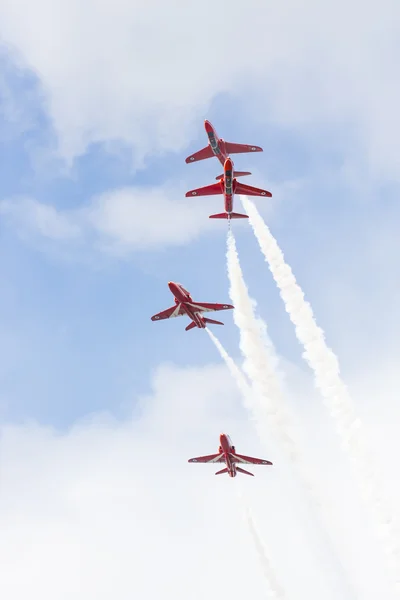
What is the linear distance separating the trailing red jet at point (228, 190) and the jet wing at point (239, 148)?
3.55 metres

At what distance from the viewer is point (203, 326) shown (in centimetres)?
11831

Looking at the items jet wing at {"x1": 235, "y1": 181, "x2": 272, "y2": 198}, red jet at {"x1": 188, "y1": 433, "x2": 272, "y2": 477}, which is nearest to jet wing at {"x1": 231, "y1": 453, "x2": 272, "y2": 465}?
red jet at {"x1": 188, "y1": 433, "x2": 272, "y2": 477}

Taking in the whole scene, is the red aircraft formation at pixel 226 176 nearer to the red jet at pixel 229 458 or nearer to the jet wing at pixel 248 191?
the jet wing at pixel 248 191

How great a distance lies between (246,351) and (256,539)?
31.9 m

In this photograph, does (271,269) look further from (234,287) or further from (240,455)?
(240,455)

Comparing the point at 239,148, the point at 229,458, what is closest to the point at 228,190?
the point at 239,148

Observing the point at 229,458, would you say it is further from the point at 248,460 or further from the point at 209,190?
the point at 209,190

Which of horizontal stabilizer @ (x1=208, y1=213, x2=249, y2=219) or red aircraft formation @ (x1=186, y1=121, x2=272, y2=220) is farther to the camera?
horizontal stabilizer @ (x1=208, y1=213, x2=249, y2=219)

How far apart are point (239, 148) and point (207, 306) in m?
24.6

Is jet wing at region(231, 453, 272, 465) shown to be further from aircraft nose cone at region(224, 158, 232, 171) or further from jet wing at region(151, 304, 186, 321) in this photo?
aircraft nose cone at region(224, 158, 232, 171)

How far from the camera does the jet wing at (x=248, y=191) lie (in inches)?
4601

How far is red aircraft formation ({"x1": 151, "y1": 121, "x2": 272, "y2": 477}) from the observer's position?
112 meters

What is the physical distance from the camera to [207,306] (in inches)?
4582

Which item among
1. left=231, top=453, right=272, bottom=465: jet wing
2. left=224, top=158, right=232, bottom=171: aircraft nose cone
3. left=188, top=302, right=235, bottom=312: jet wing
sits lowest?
left=231, top=453, right=272, bottom=465: jet wing
